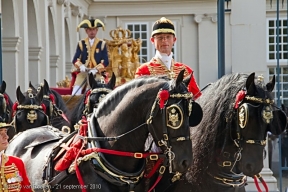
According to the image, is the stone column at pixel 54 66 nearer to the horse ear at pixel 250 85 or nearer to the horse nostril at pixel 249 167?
the horse ear at pixel 250 85

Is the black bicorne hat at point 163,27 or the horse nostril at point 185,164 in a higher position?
the black bicorne hat at point 163,27

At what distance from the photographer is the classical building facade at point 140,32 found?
9.68m

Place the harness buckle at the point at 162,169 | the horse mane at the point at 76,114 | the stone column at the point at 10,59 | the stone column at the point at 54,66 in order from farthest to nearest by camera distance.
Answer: the stone column at the point at 54,66, the stone column at the point at 10,59, the horse mane at the point at 76,114, the harness buckle at the point at 162,169

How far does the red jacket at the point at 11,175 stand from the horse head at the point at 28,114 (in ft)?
11.1

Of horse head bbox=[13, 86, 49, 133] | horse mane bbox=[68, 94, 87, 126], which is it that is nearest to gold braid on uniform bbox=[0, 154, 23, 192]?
horse head bbox=[13, 86, 49, 133]

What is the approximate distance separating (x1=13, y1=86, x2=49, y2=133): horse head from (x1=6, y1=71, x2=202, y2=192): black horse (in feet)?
9.88

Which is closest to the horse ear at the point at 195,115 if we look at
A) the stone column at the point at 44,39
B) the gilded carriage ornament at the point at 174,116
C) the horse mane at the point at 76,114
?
the gilded carriage ornament at the point at 174,116

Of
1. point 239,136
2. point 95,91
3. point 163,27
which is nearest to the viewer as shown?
point 239,136

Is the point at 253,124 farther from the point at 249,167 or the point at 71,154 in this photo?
the point at 71,154

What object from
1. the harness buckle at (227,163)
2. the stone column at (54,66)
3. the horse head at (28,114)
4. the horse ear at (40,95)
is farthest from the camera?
the stone column at (54,66)

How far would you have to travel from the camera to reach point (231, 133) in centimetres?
633

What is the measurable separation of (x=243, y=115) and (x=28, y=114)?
12.0 ft

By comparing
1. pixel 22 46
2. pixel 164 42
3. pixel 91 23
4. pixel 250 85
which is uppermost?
pixel 91 23

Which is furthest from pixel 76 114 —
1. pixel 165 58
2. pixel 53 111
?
pixel 165 58
